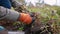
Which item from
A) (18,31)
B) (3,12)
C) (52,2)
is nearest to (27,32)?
(18,31)

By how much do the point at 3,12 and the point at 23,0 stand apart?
3796mm

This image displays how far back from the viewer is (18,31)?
15.4ft

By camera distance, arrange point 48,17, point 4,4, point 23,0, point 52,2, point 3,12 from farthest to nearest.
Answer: point 52,2 < point 23,0 < point 48,17 < point 4,4 < point 3,12

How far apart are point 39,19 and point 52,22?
0.81 ft

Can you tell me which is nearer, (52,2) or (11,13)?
(11,13)

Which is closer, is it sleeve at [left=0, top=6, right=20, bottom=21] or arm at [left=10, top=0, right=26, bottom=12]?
sleeve at [left=0, top=6, right=20, bottom=21]

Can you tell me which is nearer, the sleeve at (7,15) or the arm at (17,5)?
the sleeve at (7,15)

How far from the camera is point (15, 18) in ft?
12.9

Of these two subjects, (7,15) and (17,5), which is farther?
(17,5)

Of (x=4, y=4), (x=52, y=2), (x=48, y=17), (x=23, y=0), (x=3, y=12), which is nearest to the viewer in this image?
(x=3, y=12)

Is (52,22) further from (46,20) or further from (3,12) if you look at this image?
(3,12)

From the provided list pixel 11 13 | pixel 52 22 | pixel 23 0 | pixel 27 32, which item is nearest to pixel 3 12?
pixel 11 13

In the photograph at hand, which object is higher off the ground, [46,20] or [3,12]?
[3,12]

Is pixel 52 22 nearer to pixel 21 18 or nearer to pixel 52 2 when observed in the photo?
pixel 21 18
